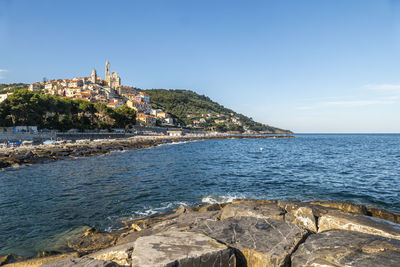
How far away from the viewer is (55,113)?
61.7 metres

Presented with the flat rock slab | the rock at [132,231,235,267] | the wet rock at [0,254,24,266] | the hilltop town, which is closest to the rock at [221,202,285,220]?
the flat rock slab

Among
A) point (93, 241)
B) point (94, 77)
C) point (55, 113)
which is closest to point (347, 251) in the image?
point (93, 241)

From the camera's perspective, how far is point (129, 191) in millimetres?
14805

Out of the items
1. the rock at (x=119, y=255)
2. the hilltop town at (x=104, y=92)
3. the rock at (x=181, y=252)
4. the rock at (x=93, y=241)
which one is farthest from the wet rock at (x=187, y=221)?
the hilltop town at (x=104, y=92)

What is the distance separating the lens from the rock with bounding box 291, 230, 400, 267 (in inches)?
151

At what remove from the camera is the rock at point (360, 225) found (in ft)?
17.7

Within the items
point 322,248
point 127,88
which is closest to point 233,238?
point 322,248

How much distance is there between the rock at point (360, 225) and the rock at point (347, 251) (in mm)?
737

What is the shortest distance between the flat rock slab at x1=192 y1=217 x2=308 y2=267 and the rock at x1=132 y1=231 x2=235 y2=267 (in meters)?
0.50

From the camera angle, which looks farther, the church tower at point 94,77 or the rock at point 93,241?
the church tower at point 94,77

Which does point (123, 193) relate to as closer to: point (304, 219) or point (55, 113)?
point (304, 219)

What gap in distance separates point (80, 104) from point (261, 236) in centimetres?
7677

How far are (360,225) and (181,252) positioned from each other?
15.8 ft

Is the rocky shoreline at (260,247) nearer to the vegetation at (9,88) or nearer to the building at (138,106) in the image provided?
the building at (138,106)
